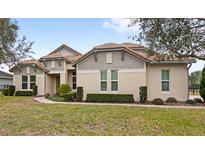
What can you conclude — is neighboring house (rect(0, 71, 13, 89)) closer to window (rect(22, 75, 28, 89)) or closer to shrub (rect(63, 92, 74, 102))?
window (rect(22, 75, 28, 89))

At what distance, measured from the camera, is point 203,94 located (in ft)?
50.5

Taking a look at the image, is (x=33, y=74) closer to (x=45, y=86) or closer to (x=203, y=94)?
(x=45, y=86)

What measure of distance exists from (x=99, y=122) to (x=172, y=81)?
8437 millimetres

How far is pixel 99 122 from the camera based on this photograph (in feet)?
29.8

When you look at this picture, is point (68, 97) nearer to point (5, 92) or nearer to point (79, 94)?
point (79, 94)

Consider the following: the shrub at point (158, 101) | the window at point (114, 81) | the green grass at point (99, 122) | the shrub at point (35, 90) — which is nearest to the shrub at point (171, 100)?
the shrub at point (158, 101)

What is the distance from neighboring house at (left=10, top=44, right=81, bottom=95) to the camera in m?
16.6

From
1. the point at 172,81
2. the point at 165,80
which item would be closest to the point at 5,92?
the point at 165,80

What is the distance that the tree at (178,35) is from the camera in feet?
27.2

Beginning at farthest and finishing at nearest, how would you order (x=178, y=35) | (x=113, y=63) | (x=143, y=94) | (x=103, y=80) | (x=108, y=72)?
(x=103, y=80)
(x=108, y=72)
(x=113, y=63)
(x=143, y=94)
(x=178, y=35)

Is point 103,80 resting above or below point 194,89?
above

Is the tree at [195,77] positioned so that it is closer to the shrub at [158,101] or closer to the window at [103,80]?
the shrub at [158,101]

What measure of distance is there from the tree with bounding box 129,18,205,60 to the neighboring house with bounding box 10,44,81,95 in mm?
8327
